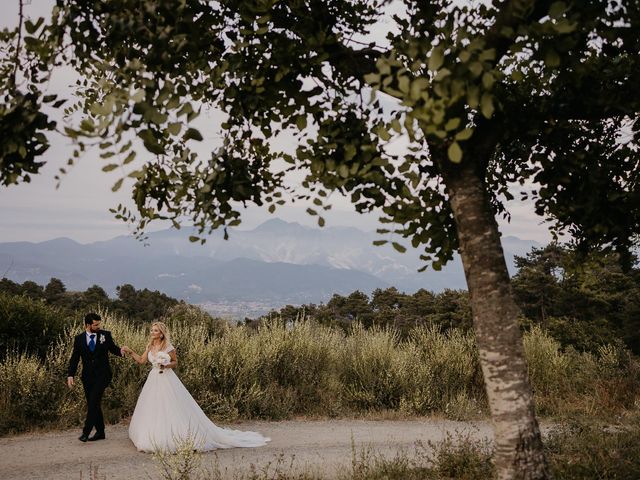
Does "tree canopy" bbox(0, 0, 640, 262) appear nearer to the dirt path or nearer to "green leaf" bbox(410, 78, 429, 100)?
"green leaf" bbox(410, 78, 429, 100)

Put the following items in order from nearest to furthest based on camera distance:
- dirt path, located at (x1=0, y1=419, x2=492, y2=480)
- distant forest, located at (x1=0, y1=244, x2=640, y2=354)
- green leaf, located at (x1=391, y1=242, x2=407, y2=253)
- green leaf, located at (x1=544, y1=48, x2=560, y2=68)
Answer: green leaf, located at (x1=544, y1=48, x2=560, y2=68) < green leaf, located at (x1=391, y1=242, x2=407, y2=253) < dirt path, located at (x1=0, y1=419, x2=492, y2=480) < distant forest, located at (x1=0, y1=244, x2=640, y2=354)

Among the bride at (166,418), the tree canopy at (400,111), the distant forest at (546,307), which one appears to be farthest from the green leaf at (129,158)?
the distant forest at (546,307)

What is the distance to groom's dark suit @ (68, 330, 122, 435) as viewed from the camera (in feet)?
29.6

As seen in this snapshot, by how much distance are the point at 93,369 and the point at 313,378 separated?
5.52 metres

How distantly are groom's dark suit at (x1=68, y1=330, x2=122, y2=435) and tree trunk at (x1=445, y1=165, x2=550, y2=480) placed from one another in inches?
283

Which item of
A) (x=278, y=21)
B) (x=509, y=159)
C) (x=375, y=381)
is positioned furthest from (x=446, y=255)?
(x=375, y=381)

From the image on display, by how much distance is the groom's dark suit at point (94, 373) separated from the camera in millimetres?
9008

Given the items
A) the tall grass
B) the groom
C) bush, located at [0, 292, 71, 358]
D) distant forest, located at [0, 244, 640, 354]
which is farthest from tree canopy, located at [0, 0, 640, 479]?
distant forest, located at [0, 244, 640, 354]

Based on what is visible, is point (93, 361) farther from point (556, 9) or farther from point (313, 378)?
point (556, 9)

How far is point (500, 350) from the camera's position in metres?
4.01

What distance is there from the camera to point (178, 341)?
1276 cm

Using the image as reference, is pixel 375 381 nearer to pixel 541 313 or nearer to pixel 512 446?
pixel 512 446

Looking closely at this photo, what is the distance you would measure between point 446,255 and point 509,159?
202cm

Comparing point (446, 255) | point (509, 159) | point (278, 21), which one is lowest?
point (446, 255)
